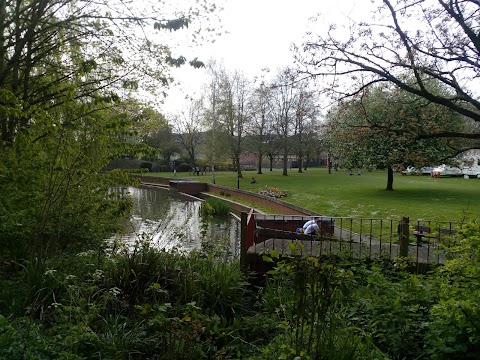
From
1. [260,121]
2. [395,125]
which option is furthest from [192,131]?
[395,125]

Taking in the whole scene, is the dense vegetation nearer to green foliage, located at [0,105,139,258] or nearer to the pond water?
green foliage, located at [0,105,139,258]

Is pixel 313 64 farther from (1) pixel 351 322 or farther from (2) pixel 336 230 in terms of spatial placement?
(1) pixel 351 322

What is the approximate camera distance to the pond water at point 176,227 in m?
7.84

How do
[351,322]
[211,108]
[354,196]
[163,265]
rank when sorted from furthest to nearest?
[211,108] < [354,196] < [163,265] < [351,322]

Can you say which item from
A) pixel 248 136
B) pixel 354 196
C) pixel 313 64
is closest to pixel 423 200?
pixel 354 196

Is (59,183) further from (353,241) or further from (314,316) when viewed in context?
(353,241)

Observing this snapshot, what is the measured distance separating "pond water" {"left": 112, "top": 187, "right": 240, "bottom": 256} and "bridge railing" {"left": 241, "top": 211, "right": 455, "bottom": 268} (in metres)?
0.82

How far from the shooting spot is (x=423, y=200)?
18.8 metres

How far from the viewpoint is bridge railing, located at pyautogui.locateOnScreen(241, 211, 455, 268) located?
6.14 meters

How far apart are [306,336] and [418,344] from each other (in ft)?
3.53

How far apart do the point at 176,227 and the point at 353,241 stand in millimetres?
4959

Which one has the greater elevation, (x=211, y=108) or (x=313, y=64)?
(x=211, y=108)

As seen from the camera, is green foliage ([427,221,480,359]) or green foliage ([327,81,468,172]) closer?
green foliage ([427,221,480,359])

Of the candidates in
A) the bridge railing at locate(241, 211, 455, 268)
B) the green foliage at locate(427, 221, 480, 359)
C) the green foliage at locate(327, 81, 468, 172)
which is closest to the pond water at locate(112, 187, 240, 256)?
the bridge railing at locate(241, 211, 455, 268)
